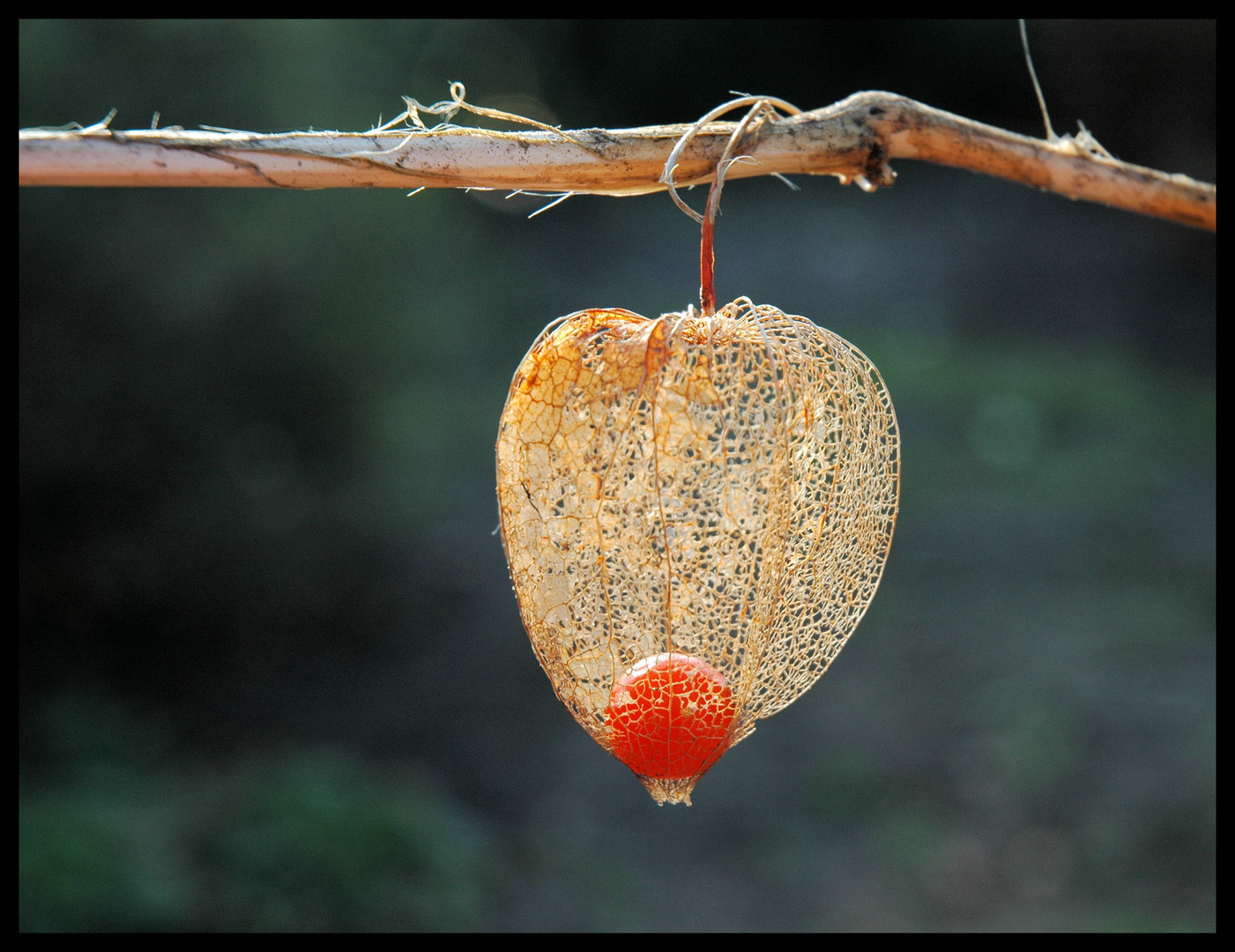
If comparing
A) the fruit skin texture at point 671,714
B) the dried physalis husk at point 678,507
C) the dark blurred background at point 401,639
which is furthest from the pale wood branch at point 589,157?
the dark blurred background at point 401,639

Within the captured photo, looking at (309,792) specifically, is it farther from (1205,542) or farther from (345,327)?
(1205,542)

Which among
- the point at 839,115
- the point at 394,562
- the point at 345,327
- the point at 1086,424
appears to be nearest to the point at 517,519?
the point at 839,115

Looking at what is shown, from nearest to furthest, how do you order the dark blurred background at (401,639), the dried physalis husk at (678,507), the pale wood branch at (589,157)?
the pale wood branch at (589,157) < the dried physalis husk at (678,507) < the dark blurred background at (401,639)

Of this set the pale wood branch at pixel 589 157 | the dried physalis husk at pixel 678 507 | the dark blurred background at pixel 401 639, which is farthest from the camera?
the dark blurred background at pixel 401 639

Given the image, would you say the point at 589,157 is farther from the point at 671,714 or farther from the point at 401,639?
the point at 401,639

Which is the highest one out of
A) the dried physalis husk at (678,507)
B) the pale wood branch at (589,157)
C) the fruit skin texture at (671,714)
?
the pale wood branch at (589,157)

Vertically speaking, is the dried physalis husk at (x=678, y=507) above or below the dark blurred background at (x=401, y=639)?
below

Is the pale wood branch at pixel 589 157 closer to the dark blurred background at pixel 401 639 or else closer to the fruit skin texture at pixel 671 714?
the fruit skin texture at pixel 671 714
